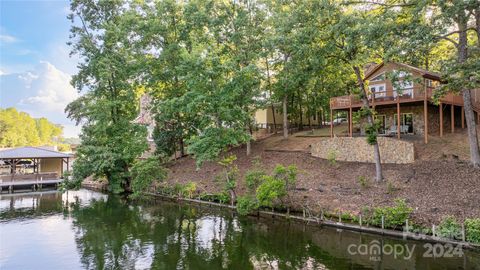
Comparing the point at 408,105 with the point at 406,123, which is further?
the point at 406,123

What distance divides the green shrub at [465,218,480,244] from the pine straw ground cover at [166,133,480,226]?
84cm

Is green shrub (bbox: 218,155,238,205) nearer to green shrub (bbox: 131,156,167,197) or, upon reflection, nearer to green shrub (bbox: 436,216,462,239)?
green shrub (bbox: 131,156,167,197)

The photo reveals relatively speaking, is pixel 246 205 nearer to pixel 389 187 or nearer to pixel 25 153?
pixel 389 187

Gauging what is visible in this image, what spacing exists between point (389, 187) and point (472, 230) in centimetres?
513

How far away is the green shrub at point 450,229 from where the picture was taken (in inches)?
515

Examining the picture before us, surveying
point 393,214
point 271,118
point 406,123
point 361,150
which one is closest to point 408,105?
point 406,123

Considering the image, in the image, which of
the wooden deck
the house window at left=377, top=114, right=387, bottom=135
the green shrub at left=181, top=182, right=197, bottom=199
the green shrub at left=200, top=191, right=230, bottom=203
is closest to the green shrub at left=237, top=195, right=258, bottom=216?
the green shrub at left=200, top=191, right=230, bottom=203

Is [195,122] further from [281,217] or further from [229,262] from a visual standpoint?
[229,262]

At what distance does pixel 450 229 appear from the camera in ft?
43.3

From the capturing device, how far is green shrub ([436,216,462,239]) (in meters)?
13.1

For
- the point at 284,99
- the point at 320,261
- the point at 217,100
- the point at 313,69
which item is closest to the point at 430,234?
the point at 320,261

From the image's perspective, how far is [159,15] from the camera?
3164 centimetres

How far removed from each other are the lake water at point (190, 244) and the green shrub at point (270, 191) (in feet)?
4.79

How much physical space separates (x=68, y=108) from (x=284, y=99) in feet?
89.1
